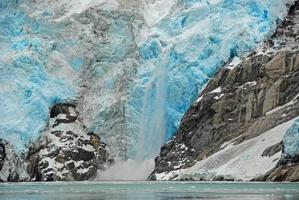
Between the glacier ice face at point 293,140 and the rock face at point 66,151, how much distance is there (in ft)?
195

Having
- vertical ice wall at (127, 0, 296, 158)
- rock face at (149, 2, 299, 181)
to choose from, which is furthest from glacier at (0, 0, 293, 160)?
rock face at (149, 2, 299, 181)

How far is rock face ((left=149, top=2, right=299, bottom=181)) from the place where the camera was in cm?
9744

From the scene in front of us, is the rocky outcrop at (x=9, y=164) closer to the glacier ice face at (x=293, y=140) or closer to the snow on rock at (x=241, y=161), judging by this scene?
the snow on rock at (x=241, y=161)

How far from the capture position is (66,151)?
12412cm

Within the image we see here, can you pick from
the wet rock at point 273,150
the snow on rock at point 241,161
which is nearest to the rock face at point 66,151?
the snow on rock at point 241,161

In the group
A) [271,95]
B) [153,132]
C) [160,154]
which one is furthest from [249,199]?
[153,132]

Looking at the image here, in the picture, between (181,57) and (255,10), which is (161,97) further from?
(255,10)

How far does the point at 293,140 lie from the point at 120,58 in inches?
2449

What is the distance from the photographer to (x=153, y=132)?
117 meters

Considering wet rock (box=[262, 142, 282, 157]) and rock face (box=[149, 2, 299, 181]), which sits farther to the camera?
rock face (box=[149, 2, 299, 181])

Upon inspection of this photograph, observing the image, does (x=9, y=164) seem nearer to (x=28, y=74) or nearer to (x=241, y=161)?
(x=28, y=74)

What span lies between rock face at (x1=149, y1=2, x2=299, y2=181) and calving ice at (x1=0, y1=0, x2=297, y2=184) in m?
0.46

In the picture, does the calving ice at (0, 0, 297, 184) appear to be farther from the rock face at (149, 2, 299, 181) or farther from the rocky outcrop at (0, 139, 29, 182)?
the rock face at (149, 2, 299, 181)

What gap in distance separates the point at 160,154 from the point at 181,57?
54.9 ft
